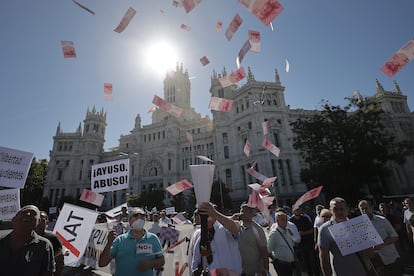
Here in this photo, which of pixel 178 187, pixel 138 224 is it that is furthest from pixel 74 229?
pixel 178 187

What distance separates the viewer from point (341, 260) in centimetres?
327

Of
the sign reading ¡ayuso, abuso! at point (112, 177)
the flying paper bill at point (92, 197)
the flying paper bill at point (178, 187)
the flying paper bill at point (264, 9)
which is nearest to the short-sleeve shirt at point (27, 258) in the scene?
the sign reading ¡ayuso, abuso! at point (112, 177)

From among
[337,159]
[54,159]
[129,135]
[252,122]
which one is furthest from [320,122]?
[54,159]

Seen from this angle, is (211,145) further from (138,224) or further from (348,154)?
(138,224)

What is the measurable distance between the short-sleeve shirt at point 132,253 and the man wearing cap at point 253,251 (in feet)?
4.75

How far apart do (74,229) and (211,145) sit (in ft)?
148

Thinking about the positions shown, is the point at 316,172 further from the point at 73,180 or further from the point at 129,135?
the point at 73,180

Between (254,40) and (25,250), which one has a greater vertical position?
(254,40)

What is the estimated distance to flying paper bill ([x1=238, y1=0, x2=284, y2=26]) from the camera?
5754 mm

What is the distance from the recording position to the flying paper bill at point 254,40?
30.5 feet

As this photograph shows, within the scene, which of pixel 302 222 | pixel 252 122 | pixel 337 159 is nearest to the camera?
pixel 302 222

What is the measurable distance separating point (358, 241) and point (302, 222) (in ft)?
12.9

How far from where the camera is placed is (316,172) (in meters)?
21.8

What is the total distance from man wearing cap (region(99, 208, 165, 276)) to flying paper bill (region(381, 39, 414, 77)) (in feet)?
25.9
